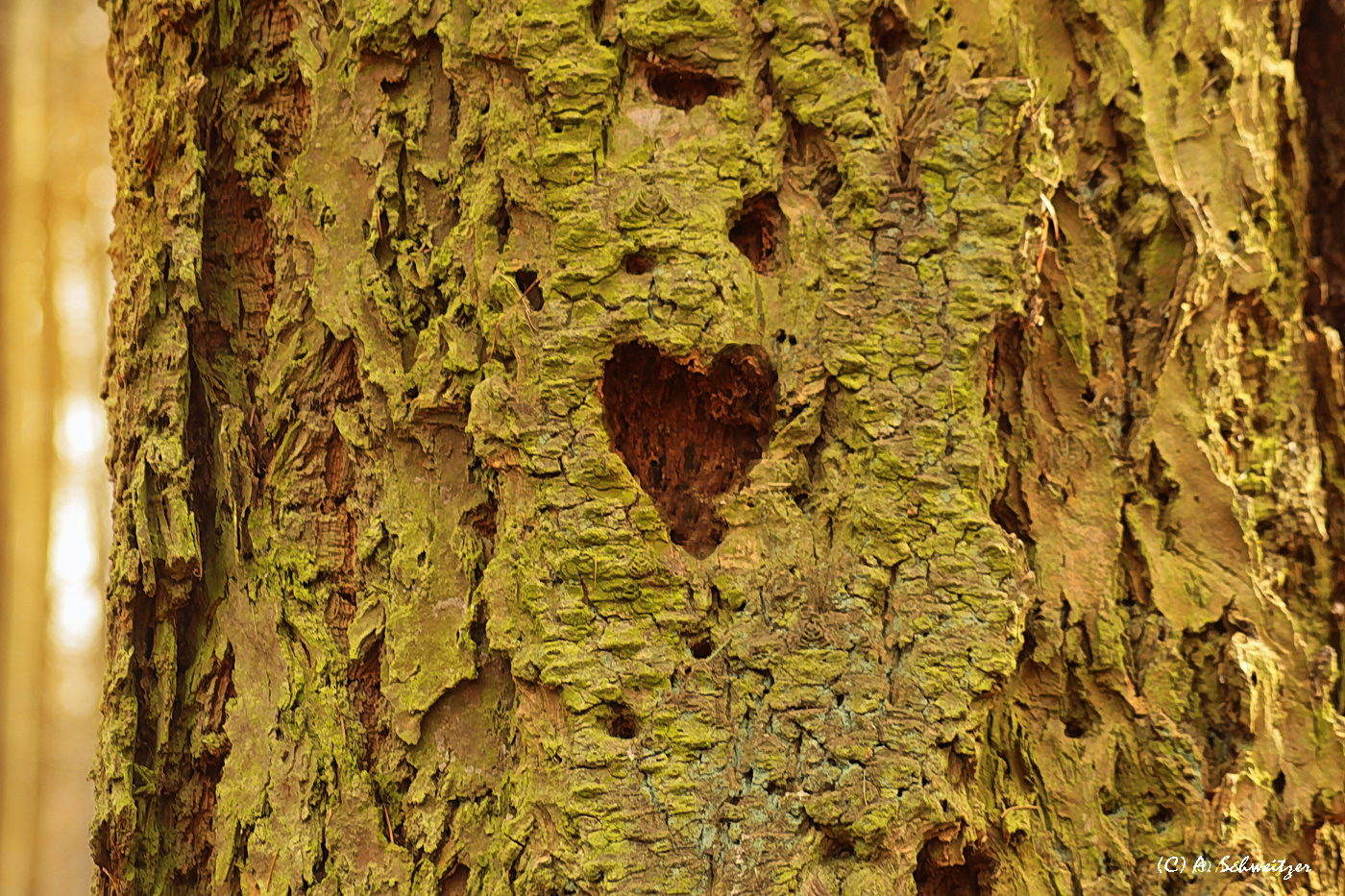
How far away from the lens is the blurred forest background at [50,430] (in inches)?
73.7

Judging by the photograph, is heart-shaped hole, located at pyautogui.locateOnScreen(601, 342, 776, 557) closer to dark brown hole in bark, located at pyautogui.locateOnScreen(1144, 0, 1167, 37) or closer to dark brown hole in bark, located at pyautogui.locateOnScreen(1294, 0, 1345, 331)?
dark brown hole in bark, located at pyautogui.locateOnScreen(1144, 0, 1167, 37)

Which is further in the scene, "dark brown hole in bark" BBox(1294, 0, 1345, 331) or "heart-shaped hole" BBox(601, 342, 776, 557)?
"dark brown hole in bark" BBox(1294, 0, 1345, 331)

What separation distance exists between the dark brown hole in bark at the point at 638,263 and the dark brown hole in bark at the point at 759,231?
0.06 meters

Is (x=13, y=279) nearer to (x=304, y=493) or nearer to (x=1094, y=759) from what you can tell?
(x=304, y=493)

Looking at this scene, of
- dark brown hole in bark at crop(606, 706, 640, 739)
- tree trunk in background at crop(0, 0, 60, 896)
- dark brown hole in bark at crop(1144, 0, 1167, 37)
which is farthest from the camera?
tree trunk in background at crop(0, 0, 60, 896)

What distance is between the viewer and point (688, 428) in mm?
544

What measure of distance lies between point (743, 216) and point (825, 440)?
14 cm

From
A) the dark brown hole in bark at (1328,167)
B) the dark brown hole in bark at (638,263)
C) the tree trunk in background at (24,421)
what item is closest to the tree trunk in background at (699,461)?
the dark brown hole in bark at (638,263)

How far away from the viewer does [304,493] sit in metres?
0.57

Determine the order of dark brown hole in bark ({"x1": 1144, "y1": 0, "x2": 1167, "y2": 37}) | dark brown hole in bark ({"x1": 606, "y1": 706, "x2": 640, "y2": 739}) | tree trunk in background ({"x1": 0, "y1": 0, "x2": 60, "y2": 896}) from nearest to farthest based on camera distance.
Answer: dark brown hole in bark ({"x1": 606, "y1": 706, "x2": 640, "y2": 739}), dark brown hole in bark ({"x1": 1144, "y1": 0, "x2": 1167, "y2": 37}), tree trunk in background ({"x1": 0, "y1": 0, "x2": 60, "y2": 896})

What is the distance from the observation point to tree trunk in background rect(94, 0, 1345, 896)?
0.50 meters

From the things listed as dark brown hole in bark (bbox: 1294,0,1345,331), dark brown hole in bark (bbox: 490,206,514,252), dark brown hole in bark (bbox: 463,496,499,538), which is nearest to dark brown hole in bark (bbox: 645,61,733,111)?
dark brown hole in bark (bbox: 490,206,514,252)

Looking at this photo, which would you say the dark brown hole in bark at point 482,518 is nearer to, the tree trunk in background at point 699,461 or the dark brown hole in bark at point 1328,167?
the tree trunk in background at point 699,461

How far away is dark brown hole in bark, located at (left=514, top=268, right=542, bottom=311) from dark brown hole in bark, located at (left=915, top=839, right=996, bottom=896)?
376mm
